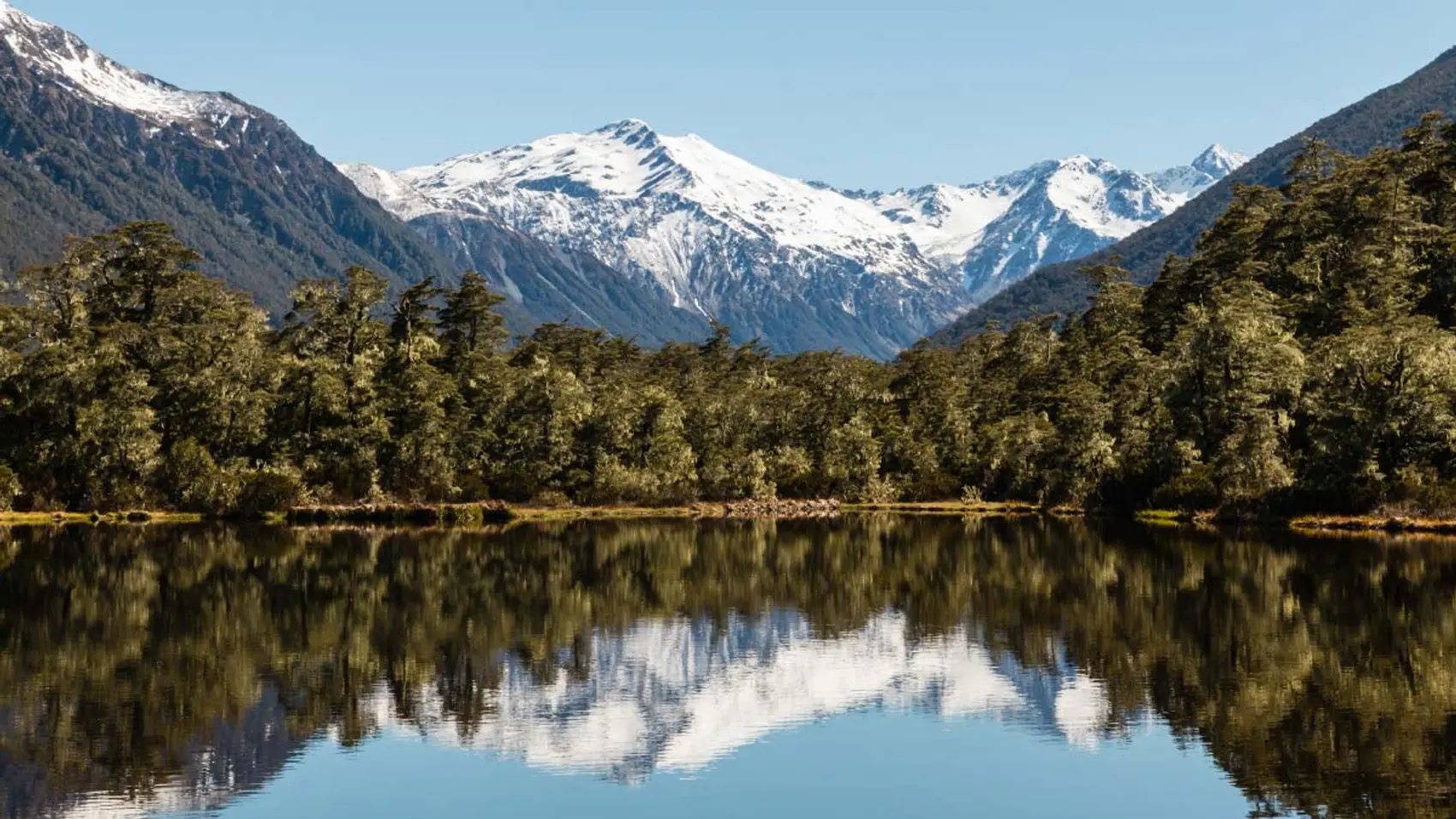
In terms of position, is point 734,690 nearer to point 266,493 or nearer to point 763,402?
point 266,493

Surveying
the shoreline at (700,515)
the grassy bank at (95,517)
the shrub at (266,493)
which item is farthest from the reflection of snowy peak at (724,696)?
the grassy bank at (95,517)

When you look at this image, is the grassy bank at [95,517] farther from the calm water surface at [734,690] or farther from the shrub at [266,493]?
the calm water surface at [734,690]

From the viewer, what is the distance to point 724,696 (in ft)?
128

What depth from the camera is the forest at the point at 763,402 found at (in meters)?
98.7

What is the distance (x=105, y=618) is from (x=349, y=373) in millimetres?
72363

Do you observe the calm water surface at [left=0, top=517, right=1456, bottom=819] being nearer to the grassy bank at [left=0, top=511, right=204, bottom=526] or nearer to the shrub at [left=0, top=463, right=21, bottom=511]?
the grassy bank at [left=0, top=511, right=204, bottom=526]

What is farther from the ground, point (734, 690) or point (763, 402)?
point (763, 402)

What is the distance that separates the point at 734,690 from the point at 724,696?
0.66 metres

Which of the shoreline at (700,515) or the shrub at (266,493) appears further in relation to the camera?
the shrub at (266,493)

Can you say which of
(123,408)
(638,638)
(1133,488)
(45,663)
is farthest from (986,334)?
(45,663)

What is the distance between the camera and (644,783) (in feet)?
97.2

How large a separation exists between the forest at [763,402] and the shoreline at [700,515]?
5.67ft

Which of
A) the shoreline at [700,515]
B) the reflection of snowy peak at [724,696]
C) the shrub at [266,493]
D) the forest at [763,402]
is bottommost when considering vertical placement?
the reflection of snowy peak at [724,696]

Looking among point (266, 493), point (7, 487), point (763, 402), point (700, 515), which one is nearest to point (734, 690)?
point (266, 493)
